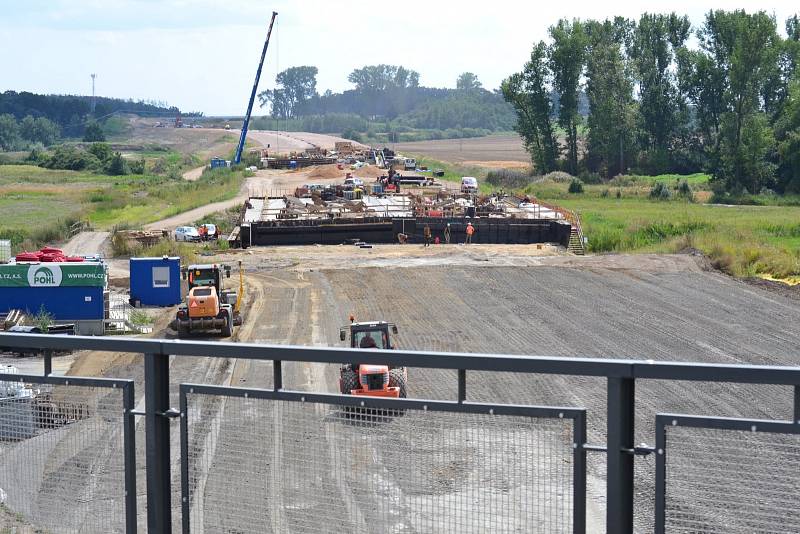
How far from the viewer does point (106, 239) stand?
59594 mm

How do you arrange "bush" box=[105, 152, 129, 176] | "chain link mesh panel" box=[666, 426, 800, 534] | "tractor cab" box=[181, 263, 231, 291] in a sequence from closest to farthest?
1. "chain link mesh panel" box=[666, 426, 800, 534]
2. "tractor cab" box=[181, 263, 231, 291]
3. "bush" box=[105, 152, 129, 176]

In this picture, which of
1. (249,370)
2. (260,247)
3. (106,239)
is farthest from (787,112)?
(249,370)

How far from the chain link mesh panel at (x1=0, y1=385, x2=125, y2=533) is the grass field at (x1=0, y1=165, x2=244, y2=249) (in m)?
54.8

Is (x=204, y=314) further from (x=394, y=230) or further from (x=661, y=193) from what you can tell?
(x=661, y=193)

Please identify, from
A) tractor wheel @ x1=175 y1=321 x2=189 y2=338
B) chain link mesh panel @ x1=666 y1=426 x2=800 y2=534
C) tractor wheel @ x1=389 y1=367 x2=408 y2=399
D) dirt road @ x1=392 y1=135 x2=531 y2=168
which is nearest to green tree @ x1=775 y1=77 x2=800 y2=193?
dirt road @ x1=392 y1=135 x2=531 y2=168

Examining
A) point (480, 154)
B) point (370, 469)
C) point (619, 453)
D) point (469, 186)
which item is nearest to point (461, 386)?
point (370, 469)

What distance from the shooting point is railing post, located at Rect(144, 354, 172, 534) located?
170 inches

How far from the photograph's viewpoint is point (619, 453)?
3.68 meters

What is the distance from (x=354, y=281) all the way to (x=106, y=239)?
21116mm

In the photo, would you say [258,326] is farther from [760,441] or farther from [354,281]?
[760,441]

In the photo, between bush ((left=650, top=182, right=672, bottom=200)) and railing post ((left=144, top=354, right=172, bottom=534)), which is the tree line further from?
railing post ((left=144, top=354, right=172, bottom=534))

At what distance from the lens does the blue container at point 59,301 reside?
111 ft

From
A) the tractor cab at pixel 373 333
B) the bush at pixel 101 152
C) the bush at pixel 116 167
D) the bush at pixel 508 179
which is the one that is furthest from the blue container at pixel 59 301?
the bush at pixel 101 152

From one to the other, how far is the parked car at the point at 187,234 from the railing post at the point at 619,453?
185 feet
